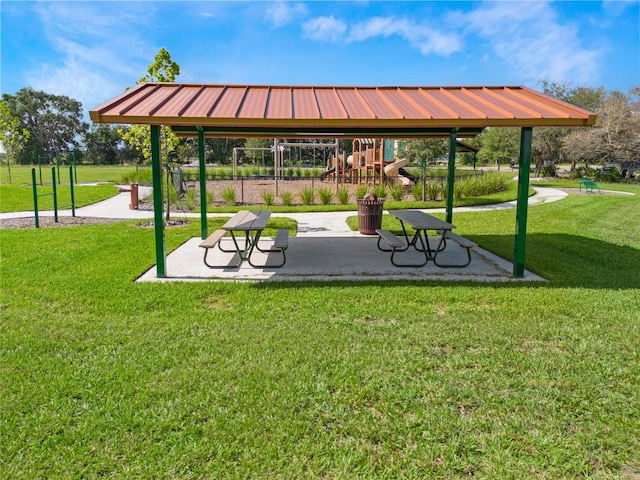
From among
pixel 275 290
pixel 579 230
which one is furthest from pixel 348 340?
pixel 579 230

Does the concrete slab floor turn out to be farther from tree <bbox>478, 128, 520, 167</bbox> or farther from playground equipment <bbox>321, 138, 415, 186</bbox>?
tree <bbox>478, 128, 520, 167</bbox>

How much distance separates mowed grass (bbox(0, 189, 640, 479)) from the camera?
2.66 m

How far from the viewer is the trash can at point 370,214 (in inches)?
408

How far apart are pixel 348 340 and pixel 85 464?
2348 millimetres

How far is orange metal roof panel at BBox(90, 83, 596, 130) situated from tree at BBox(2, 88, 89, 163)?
78936 millimetres

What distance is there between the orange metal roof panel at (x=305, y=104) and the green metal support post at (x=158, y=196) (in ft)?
6.15

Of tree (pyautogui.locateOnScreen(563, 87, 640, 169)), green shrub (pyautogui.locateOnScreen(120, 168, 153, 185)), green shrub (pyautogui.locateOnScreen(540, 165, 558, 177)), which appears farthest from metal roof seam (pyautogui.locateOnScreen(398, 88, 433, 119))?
green shrub (pyautogui.locateOnScreen(540, 165, 558, 177))

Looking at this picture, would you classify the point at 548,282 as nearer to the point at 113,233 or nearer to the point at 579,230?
the point at 579,230

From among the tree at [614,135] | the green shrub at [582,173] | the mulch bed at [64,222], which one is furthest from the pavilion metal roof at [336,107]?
the green shrub at [582,173]

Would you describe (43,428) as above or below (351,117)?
below

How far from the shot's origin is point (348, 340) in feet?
14.1

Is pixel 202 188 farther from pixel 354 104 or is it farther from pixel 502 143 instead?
pixel 502 143

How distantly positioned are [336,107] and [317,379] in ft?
13.4

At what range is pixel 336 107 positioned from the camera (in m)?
6.41
